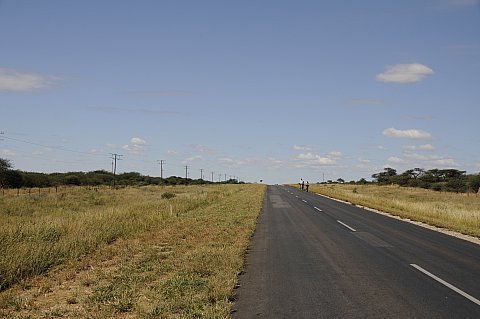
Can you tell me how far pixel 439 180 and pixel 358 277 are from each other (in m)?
111

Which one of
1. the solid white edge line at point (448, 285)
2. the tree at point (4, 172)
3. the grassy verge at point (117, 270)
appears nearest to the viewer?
the grassy verge at point (117, 270)

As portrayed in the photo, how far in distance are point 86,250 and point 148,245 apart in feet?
5.83

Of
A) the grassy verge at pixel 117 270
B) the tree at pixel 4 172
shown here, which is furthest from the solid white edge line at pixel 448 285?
the tree at pixel 4 172

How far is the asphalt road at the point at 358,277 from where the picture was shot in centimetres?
662

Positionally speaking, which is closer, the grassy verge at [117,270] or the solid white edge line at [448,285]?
the grassy verge at [117,270]

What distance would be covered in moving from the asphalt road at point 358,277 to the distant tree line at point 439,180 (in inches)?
2952

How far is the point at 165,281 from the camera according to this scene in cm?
816

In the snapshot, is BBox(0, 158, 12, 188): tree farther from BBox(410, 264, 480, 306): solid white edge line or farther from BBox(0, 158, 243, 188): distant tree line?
BBox(410, 264, 480, 306): solid white edge line

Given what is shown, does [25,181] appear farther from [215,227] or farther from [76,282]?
[76,282]

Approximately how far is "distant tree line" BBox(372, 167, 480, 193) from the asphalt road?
246 feet

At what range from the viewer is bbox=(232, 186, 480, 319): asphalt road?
261 inches

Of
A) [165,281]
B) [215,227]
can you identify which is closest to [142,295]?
[165,281]

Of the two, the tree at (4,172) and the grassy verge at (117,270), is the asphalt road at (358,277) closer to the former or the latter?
the grassy verge at (117,270)

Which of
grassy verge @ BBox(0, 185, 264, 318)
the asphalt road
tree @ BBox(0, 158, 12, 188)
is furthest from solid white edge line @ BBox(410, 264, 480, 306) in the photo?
tree @ BBox(0, 158, 12, 188)
